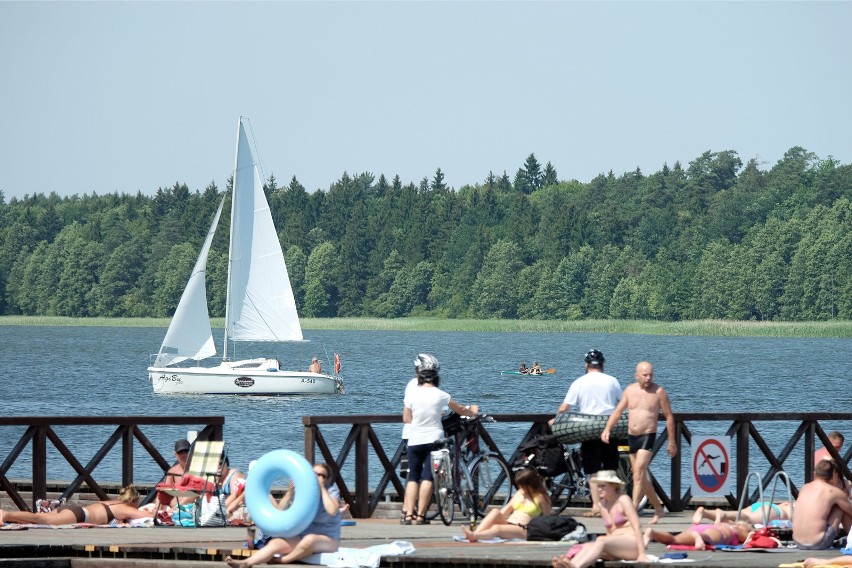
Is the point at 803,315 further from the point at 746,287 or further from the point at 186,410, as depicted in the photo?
the point at 186,410

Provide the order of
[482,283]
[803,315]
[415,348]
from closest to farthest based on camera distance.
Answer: [415,348]
[803,315]
[482,283]

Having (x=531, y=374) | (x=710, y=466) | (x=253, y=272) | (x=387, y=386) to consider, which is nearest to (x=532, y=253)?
(x=531, y=374)

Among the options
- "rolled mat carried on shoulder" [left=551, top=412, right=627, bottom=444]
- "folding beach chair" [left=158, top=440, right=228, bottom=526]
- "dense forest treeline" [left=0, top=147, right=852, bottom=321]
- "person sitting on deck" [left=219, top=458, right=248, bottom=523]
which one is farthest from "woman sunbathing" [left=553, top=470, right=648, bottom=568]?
"dense forest treeline" [left=0, top=147, right=852, bottom=321]

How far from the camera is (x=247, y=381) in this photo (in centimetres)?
5862

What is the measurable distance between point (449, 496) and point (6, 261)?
610 feet

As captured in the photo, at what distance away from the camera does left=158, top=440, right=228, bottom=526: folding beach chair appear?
50.4 feet

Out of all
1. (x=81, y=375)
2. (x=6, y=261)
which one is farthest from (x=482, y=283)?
(x=81, y=375)

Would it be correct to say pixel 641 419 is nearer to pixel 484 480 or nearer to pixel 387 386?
pixel 484 480

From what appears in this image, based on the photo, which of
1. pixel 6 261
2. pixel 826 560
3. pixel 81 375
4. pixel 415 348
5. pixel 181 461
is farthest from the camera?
pixel 6 261

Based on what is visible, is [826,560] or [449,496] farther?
[449,496]

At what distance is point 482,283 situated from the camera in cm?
16888

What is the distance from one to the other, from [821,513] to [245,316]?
152 feet

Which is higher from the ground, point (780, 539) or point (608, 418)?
point (608, 418)

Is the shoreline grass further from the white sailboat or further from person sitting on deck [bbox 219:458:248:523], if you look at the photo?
person sitting on deck [bbox 219:458:248:523]
